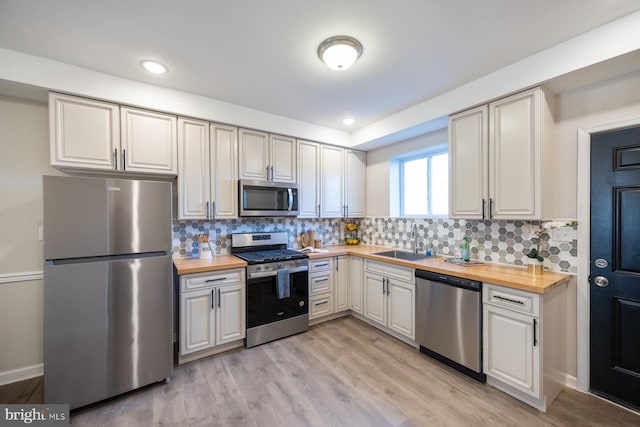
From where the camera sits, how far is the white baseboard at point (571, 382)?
2.04 meters

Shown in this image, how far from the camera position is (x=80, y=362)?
183 centimetres

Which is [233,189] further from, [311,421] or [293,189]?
[311,421]

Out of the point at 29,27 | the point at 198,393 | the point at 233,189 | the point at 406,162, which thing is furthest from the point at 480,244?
the point at 29,27

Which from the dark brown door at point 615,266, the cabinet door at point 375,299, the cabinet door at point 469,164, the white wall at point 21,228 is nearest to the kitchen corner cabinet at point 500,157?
the cabinet door at point 469,164

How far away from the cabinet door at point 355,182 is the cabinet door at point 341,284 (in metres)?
0.76

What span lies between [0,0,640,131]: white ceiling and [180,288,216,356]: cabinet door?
6.54 feet

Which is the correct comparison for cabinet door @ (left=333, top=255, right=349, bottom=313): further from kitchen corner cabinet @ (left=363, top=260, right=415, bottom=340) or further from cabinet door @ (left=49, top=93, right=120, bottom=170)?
cabinet door @ (left=49, top=93, right=120, bottom=170)

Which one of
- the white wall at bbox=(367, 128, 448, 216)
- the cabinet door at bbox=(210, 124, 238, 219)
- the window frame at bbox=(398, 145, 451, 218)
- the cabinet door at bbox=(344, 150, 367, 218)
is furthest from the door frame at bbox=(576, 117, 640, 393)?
the cabinet door at bbox=(210, 124, 238, 219)

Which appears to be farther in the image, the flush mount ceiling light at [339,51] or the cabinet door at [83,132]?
the cabinet door at [83,132]

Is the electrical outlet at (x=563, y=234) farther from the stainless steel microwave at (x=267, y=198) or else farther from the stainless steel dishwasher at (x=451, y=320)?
the stainless steel microwave at (x=267, y=198)

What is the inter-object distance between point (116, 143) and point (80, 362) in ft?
5.66

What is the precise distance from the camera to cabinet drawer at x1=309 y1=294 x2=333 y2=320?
3.18 metres

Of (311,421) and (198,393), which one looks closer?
(311,421)

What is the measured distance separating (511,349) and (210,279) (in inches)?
102
